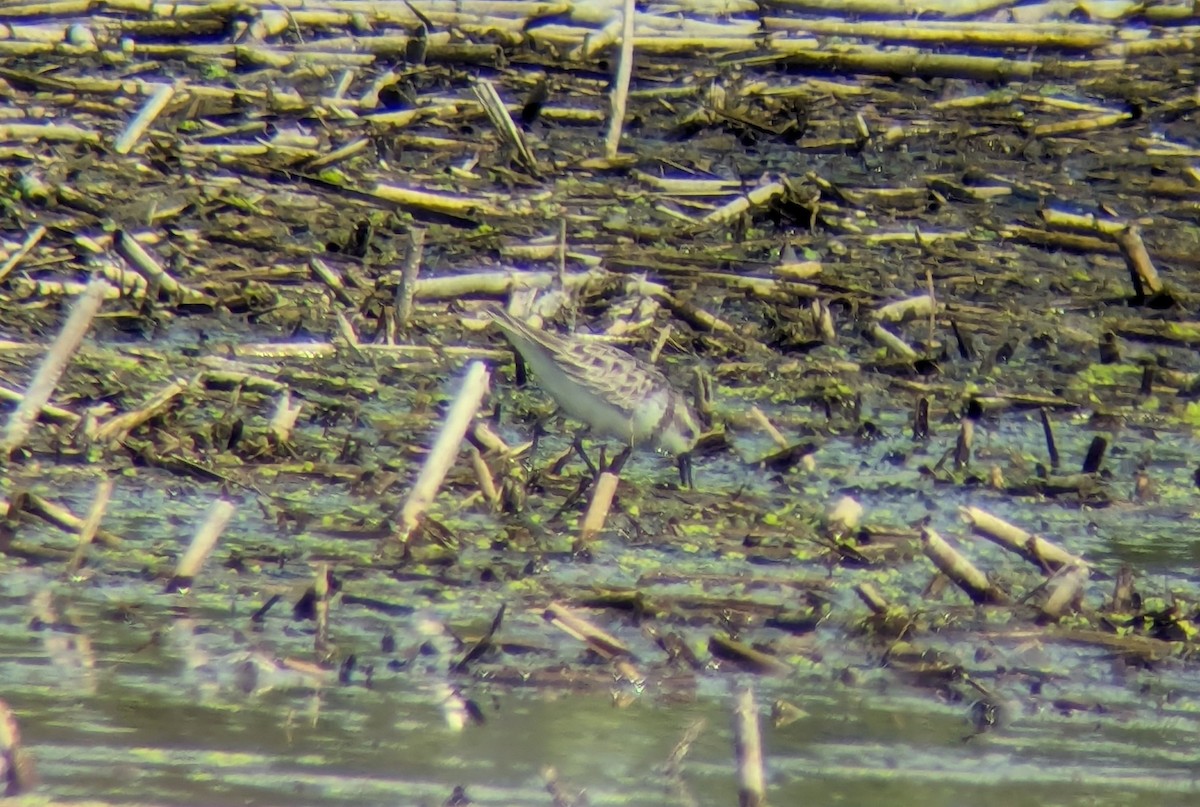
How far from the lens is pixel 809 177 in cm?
1194

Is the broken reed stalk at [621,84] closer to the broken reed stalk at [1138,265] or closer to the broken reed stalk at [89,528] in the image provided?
the broken reed stalk at [1138,265]

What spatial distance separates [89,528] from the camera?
7043mm

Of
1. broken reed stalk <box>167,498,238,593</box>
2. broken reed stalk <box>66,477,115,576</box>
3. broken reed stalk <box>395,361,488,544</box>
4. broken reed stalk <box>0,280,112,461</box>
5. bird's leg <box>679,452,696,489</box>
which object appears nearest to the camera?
broken reed stalk <box>167,498,238,593</box>

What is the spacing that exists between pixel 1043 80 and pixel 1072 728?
8164 millimetres

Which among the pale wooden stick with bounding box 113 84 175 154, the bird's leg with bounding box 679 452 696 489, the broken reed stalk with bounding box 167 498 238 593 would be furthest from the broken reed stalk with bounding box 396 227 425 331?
the broken reed stalk with bounding box 167 498 238 593

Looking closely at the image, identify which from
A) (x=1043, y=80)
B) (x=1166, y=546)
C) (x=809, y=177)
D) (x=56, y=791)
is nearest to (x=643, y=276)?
(x=809, y=177)

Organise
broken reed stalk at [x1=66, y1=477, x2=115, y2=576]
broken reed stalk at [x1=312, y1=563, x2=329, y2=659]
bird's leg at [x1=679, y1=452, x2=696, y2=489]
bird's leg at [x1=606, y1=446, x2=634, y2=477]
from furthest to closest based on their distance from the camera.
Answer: bird's leg at [x1=679, y1=452, x2=696, y2=489] → bird's leg at [x1=606, y1=446, x2=634, y2=477] → broken reed stalk at [x1=66, y1=477, x2=115, y2=576] → broken reed stalk at [x1=312, y1=563, x2=329, y2=659]

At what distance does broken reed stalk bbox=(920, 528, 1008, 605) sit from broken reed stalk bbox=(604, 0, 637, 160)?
13.9 feet

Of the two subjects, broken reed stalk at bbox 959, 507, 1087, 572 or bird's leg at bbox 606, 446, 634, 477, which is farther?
bird's leg at bbox 606, 446, 634, 477

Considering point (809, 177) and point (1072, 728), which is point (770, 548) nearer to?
point (1072, 728)

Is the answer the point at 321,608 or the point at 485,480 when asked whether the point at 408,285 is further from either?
the point at 321,608

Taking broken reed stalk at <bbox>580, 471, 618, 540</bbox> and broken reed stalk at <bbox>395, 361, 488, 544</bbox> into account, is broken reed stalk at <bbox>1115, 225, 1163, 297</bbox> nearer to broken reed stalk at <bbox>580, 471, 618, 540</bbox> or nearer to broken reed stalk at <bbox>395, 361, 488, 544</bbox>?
broken reed stalk at <bbox>580, 471, 618, 540</bbox>

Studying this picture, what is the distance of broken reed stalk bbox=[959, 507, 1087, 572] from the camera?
7160 mm

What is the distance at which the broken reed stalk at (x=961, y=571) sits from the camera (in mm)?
7027
